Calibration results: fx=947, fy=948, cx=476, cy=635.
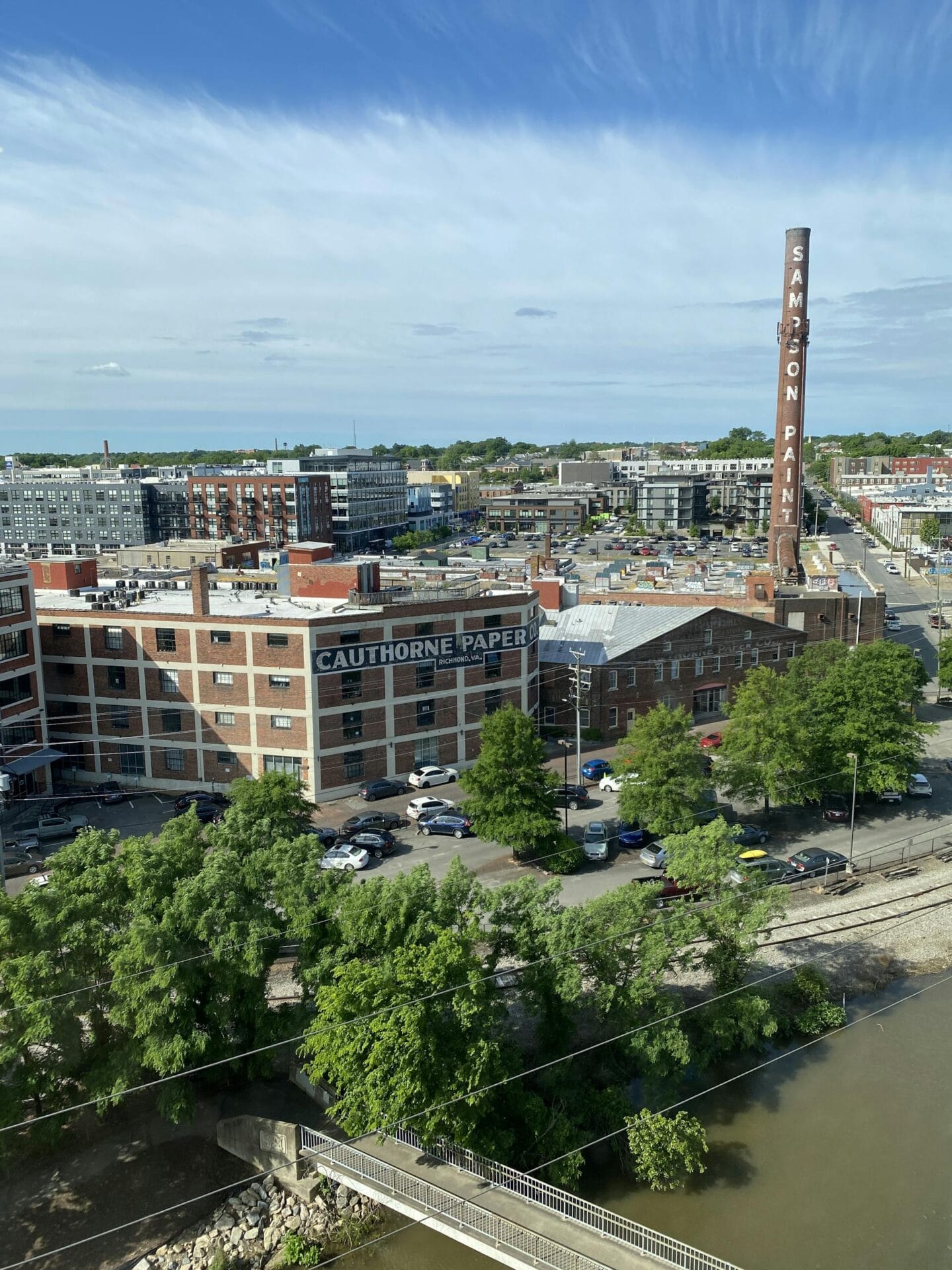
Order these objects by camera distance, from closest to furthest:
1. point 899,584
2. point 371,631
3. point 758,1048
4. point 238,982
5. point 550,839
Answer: point 238,982, point 758,1048, point 550,839, point 371,631, point 899,584

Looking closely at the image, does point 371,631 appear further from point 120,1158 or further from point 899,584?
point 899,584

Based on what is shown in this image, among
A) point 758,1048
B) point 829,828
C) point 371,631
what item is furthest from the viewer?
point 371,631

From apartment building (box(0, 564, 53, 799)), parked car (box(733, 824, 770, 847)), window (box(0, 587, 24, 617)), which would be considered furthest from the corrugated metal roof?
window (box(0, 587, 24, 617))

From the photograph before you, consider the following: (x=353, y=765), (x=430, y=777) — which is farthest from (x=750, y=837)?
(x=353, y=765)

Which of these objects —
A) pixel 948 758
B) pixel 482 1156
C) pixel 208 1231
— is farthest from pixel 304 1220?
pixel 948 758

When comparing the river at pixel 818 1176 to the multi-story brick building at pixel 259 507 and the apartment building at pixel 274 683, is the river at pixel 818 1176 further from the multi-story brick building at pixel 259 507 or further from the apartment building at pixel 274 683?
the multi-story brick building at pixel 259 507

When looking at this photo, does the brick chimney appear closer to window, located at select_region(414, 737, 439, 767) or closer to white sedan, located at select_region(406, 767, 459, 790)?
window, located at select_region(414, 737, 439, 767)
